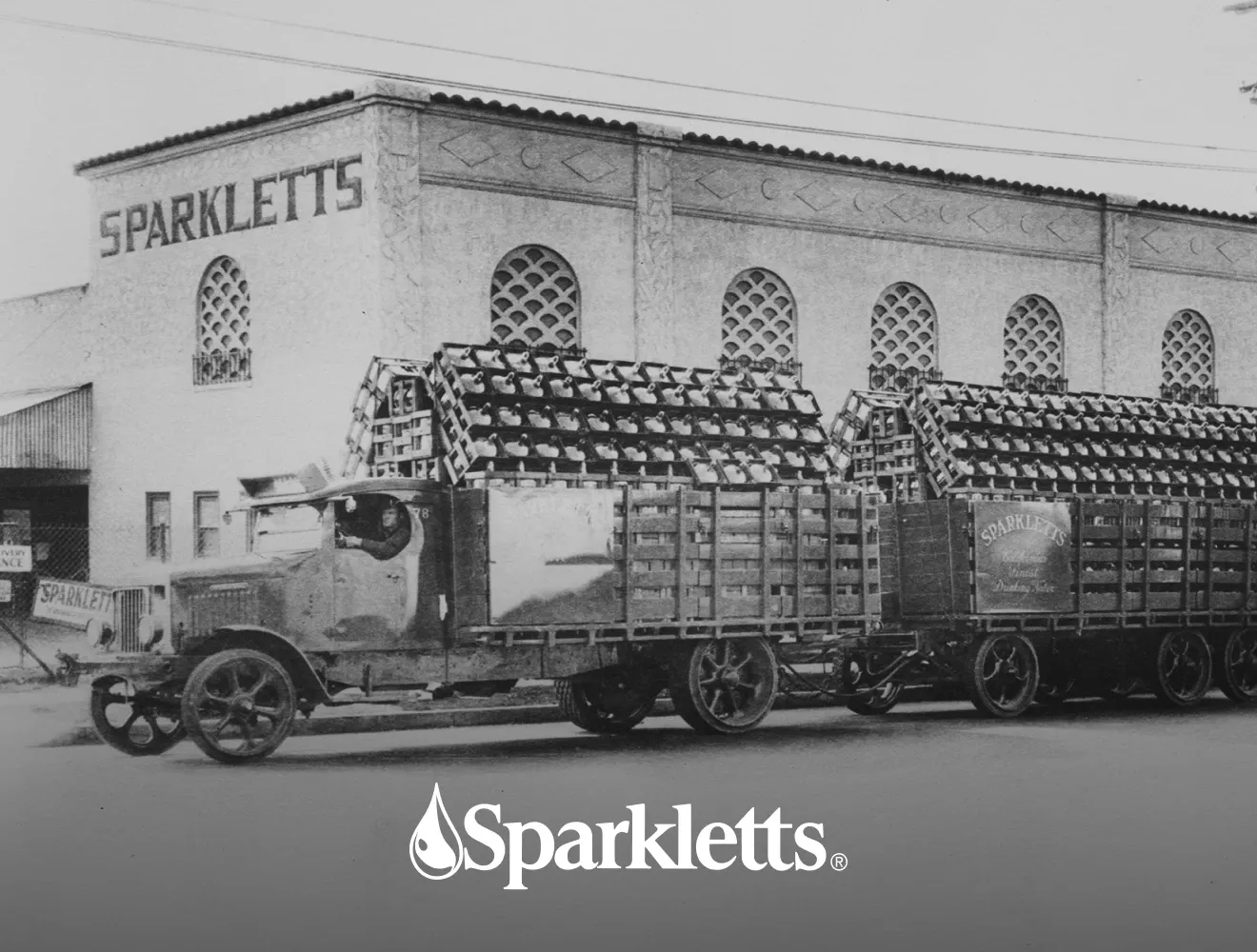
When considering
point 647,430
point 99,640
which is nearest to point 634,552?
point 647,430

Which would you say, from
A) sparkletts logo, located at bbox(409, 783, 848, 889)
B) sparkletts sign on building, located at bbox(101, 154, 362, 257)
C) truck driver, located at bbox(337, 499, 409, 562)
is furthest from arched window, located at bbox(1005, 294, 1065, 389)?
sparkletts logo, located at bbox(409, 783, 848, 889)

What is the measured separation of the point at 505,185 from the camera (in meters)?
18.9

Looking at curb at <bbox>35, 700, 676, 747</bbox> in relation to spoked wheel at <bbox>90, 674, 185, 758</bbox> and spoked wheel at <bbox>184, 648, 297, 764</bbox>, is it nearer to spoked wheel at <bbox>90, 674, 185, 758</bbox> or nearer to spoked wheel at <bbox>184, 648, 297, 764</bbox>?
spoked wheel at <bbox>90, 674, 185, 758</bbox>

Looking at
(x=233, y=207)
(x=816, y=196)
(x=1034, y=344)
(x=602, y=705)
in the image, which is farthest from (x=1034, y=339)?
(x=233, y=207)

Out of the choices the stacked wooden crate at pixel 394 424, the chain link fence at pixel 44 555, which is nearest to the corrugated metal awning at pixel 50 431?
the chain link fence at pixel 44 555

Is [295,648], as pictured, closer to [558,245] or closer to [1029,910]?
[1029,910]

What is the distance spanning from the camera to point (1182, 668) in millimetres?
17844

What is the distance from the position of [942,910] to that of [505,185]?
37.4ft

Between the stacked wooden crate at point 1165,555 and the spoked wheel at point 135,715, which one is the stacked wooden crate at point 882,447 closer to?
the stacked wooden crate at point 1165,555

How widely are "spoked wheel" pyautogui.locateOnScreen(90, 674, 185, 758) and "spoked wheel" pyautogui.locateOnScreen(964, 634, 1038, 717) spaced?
762 cm

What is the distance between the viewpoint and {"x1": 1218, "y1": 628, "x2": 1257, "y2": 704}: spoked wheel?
17922 millimetres

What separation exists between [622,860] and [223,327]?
10516mm

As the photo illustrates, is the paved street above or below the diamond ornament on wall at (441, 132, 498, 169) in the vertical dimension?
A: below

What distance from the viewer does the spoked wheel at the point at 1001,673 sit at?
16.2m
